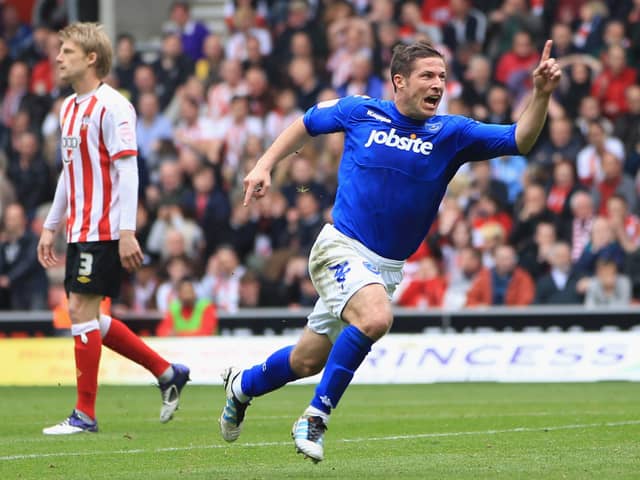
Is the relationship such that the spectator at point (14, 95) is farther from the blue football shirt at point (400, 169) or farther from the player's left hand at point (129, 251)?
the blue football shirt at point (400, 169)

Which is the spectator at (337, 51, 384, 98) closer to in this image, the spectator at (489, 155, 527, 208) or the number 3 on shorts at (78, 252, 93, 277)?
the spectator at (489, 155, 527, 208)

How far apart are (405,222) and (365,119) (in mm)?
619

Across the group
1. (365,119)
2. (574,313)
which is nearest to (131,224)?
(365,119)

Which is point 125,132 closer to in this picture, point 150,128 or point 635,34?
point 635,34

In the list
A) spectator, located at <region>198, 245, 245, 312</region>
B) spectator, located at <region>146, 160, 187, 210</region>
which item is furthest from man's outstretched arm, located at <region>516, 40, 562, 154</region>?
spectator, located at <region>146, 160, 187, 210</region>

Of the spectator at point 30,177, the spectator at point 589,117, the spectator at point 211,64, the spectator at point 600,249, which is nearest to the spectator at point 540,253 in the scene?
the spectator at point 600,249

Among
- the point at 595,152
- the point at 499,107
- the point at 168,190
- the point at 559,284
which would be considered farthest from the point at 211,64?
the point at 559,284

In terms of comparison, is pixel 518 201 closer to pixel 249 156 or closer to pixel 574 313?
pixel 574 313

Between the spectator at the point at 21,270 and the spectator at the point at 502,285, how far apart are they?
5496mm

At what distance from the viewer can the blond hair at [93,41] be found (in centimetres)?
982

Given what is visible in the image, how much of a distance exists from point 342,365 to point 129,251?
2561 millimetres

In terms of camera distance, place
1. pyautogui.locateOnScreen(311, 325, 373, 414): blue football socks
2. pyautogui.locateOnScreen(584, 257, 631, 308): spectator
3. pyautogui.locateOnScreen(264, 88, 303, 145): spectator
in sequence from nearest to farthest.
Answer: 1. pyautogui.locateOnScreen(311, 325, 373, 414): blue football socks
2. pyautogui.locateOnScreen(584, 257, 631, 308): spectator
3. pyautogui.locateOnScreen(264, 88, 303, 145): spectator

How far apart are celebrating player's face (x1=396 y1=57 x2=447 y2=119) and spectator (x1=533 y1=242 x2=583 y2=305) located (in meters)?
8.27

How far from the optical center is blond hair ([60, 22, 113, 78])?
982cm
